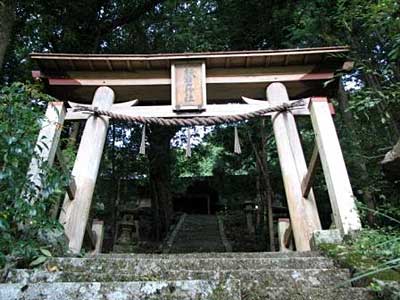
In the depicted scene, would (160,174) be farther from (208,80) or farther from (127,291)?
(127,291)

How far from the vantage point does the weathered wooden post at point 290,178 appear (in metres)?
4.04

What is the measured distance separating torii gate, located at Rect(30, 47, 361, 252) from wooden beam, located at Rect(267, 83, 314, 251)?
11mm

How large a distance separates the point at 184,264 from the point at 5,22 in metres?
4.90

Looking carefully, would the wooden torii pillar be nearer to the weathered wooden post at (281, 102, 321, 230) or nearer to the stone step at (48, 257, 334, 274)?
the weathered wooden post at (281, 102, 321, 230)

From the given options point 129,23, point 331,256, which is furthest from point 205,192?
point 331,256

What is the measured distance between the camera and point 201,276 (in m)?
2.28

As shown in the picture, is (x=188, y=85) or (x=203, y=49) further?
(x=203, y=49)

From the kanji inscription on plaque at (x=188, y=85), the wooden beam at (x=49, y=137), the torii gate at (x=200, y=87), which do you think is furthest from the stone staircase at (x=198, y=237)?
the wooden beam at (x=49, y=137)

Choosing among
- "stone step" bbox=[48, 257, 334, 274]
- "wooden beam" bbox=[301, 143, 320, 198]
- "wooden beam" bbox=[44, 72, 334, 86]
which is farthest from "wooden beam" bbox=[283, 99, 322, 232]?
"stone step" bbox=[48, 257, 334, 274]

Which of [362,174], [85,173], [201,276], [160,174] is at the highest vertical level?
[160,174]

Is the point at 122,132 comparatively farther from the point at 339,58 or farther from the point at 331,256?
the point at 331,256

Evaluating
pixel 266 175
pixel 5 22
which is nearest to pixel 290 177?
pixel 266 175

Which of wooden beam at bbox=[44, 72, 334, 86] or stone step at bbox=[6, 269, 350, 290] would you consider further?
wooden beam at bbox=[44, 72, 334, 86]

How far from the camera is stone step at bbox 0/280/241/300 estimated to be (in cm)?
180
